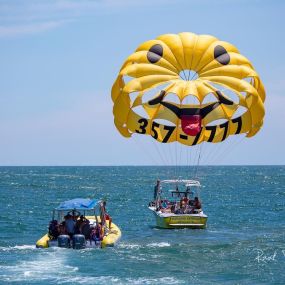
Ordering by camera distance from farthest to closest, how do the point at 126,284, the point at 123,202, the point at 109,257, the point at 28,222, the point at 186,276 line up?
1. the point at 123,202
2. the point at 28,222
3. the point at 109,257
4. the point at 186,276
5. the point at 126,284

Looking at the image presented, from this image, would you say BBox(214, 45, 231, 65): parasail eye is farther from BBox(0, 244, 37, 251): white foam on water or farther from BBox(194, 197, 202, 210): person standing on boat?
BBox(0, 244, 37, 251): white foam on water

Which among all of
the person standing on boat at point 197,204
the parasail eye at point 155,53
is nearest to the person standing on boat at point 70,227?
the parasail eye at point 155,53

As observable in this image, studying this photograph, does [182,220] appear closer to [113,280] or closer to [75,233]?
[75,233]

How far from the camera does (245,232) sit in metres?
37.9

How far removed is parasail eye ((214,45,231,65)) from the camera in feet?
101

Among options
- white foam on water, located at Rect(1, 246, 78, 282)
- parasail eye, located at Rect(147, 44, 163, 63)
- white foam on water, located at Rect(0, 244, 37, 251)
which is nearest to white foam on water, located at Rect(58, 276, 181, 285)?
white foam on water, located at Rect(1, 246, 78, 282)

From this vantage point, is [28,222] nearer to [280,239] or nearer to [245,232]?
[245,232]

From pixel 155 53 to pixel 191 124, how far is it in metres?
3.34

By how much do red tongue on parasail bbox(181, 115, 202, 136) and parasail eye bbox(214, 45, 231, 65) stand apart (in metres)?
2.48

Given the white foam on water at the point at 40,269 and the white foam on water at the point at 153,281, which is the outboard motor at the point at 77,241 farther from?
the white foam on water at the point at 153,281

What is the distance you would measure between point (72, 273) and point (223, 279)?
4.84 metres

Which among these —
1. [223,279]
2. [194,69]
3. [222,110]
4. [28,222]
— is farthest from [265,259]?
[28,222]

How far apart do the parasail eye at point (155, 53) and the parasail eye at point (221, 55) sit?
2.27 m

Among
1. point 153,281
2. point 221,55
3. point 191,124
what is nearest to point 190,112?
point 191,124
